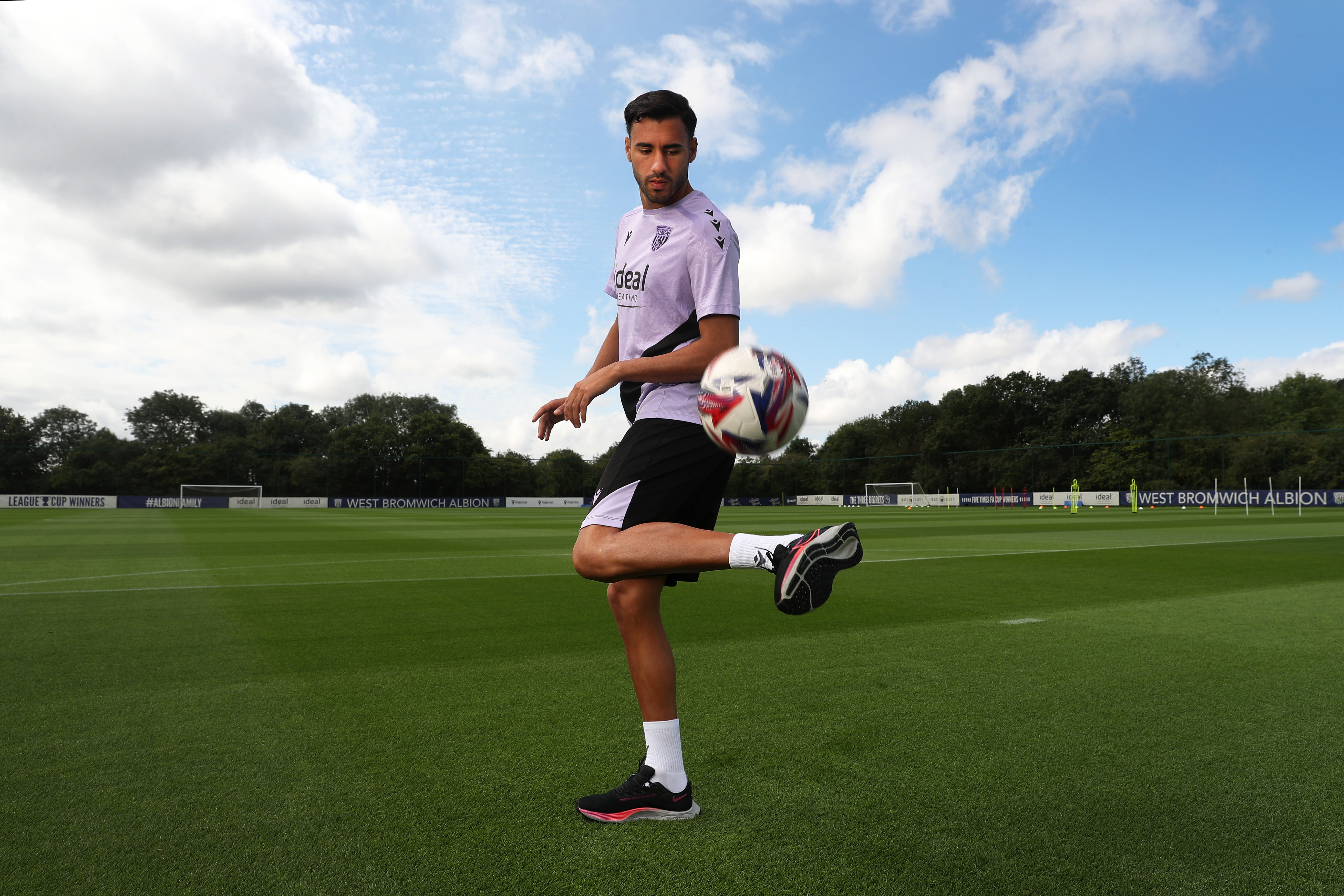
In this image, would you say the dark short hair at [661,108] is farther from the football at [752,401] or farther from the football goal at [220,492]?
the football goal at [220,492]

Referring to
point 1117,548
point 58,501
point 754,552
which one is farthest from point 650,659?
point 58,501

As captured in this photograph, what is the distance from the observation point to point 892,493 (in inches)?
2158

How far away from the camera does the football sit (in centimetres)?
221

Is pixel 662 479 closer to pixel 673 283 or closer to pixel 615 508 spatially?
pixel 615 508

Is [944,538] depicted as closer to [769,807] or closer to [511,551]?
Answer: [511,551]

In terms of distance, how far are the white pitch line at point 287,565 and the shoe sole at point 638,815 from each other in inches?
320

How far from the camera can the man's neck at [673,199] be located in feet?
8.38

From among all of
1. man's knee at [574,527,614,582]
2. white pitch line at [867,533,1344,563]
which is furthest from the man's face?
white pitch line at [867,533,1344,563]

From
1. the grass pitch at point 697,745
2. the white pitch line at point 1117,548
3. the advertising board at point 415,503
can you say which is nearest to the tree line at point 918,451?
the advertising board at point 415,503

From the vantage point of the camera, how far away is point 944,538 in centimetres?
1571

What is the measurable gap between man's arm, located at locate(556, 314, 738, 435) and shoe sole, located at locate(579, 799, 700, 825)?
112 centimetres

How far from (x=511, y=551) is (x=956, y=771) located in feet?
35.3

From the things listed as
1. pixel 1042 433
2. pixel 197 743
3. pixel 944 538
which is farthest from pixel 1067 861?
pixel 1042 433

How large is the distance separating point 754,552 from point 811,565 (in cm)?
15
